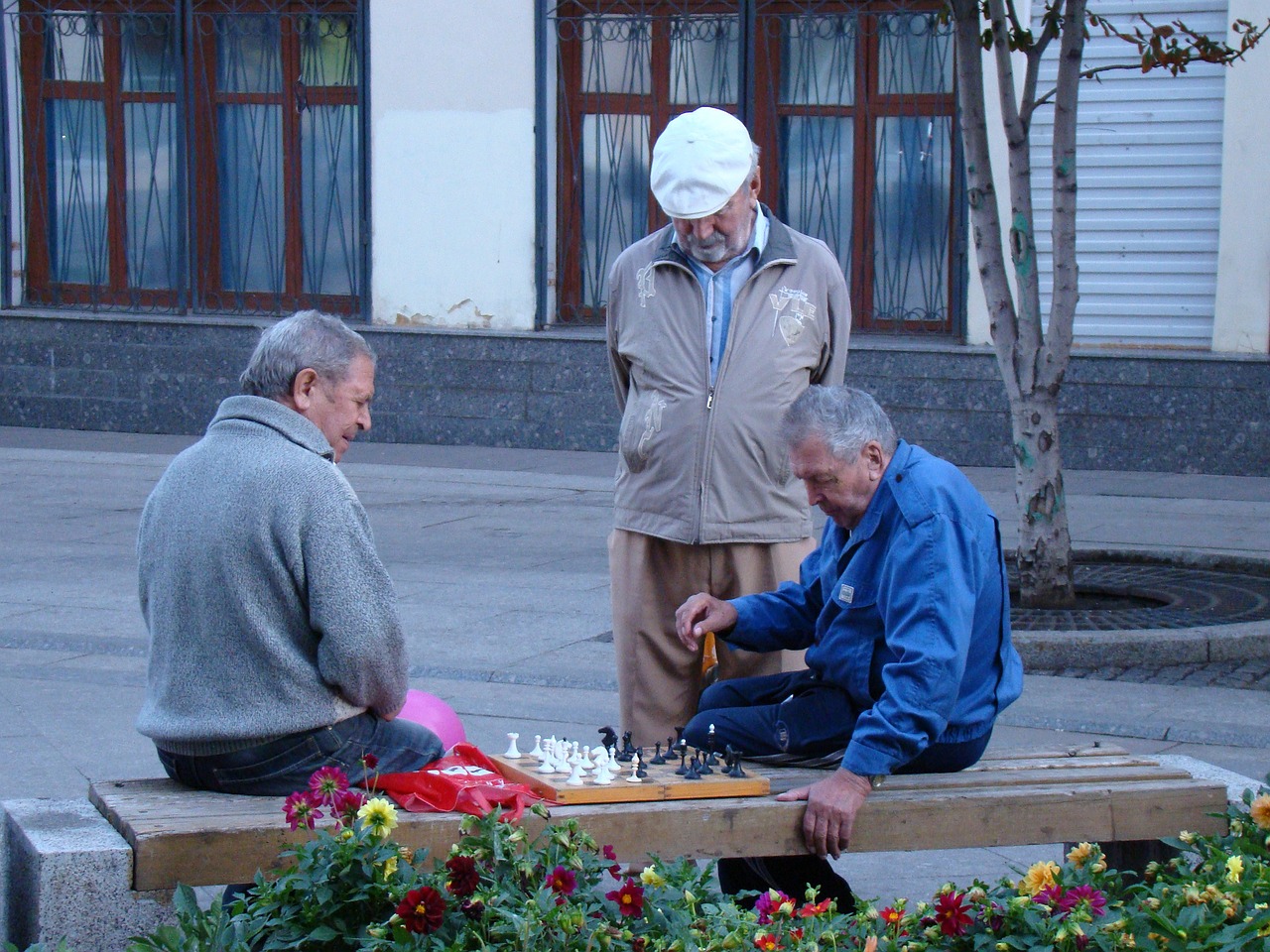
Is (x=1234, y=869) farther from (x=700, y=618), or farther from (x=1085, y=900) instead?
(x=700, y=618)

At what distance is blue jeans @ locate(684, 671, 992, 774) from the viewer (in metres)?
3.72

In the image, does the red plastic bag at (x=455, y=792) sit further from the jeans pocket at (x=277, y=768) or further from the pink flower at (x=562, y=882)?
the pink flower at (x=562, y=882)

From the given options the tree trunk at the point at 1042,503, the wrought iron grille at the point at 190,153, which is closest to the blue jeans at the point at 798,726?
the tree trunk at the point at 1042,503

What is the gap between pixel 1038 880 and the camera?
309 centimetres

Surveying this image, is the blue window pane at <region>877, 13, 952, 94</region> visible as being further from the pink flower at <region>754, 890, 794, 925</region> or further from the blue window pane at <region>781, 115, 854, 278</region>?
the pink flower at <region>754, 890, 794, 925</region>

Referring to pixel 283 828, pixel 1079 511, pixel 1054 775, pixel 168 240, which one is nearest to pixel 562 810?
pixel 283 828

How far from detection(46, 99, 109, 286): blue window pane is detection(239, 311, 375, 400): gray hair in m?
12.0

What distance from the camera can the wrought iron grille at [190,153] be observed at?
1420cm

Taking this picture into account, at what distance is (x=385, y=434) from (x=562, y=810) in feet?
35.3

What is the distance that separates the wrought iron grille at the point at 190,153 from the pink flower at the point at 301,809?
11.3m

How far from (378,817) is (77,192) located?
42.1 ft

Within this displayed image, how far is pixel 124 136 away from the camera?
14.7m

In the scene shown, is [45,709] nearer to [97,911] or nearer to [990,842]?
[97,911]

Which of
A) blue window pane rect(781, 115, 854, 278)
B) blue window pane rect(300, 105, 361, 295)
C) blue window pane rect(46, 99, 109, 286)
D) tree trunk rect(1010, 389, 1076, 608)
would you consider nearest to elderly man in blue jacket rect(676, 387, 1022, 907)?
tree trunk rect(1010, 389, 1076, 608)
